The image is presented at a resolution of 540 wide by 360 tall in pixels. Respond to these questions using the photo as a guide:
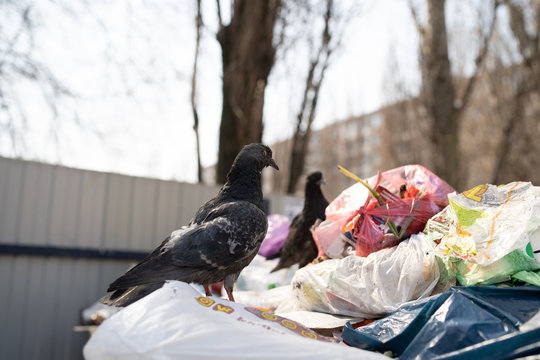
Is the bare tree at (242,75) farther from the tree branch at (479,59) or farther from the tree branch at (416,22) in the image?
the tree branch at (479,59)

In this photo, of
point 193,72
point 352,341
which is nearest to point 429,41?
point 193,72

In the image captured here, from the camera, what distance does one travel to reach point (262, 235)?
2.14 m

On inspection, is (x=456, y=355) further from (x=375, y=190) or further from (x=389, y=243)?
(x=375, y=190)

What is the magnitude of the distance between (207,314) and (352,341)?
0.62 m

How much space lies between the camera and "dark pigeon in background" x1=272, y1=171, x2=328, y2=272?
10.0 feet

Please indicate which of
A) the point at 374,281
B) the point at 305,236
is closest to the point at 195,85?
the point at 305,236

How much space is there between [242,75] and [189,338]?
4948 mm

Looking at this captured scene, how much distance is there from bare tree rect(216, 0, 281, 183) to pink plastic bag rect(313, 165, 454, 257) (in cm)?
331

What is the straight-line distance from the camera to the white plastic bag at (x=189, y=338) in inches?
45.8

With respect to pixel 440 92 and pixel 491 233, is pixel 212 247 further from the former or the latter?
pixel 440 92

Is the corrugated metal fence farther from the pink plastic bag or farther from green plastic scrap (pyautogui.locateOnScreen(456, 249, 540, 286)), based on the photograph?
green plastic scrap (pyautogui.locateOnScreen(456, 249, 540, 286))

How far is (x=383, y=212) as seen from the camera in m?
2.17

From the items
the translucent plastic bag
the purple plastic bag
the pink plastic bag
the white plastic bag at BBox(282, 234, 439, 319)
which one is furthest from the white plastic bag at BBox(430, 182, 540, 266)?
the purple plastic bag

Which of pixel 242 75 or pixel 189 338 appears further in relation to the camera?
pixel 242 75
